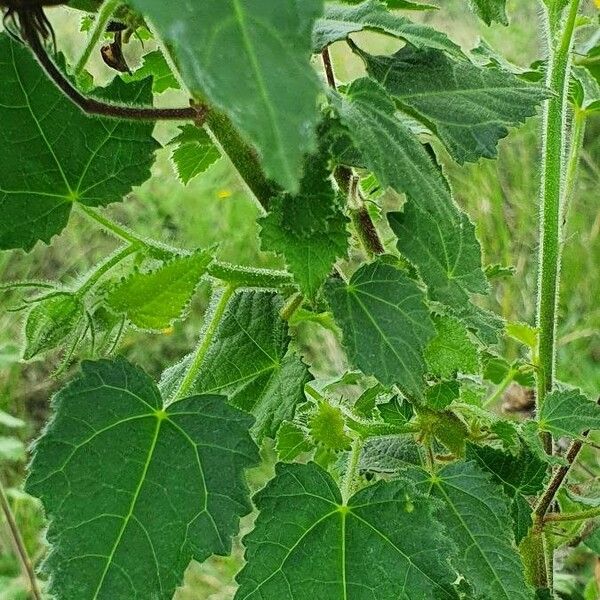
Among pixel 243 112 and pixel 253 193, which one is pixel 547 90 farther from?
pixel 243 112

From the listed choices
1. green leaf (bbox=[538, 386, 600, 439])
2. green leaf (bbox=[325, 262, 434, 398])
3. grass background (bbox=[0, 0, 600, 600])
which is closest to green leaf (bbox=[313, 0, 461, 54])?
green leaf (bbox=[325, 262, 434, 398])

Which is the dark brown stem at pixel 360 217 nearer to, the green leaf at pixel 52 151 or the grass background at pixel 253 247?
the green leaf at pixel 52 151

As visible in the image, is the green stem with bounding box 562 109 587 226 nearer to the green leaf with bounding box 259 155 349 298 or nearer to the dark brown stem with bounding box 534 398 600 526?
the dark brown stem with bounding box 534 398 600 526

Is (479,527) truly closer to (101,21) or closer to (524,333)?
(524,333)

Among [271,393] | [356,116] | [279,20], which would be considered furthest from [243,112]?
[271,393]

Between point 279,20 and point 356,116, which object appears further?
point 356,116

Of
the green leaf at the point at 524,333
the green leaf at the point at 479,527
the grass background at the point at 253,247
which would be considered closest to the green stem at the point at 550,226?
the green leaf at the point at 524,333

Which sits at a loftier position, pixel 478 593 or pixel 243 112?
pixel 243 112
